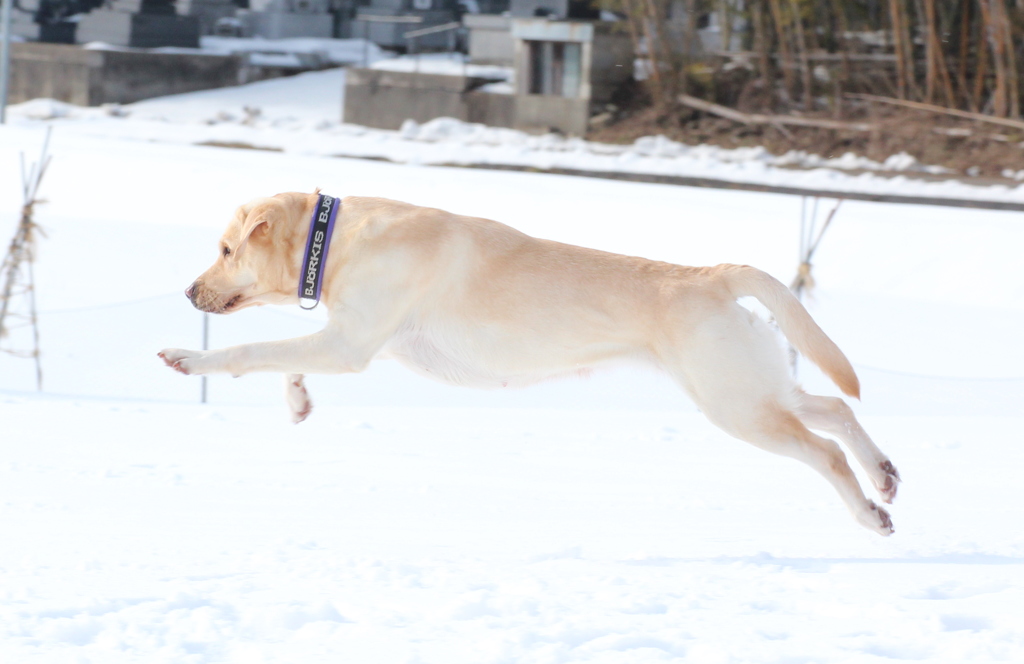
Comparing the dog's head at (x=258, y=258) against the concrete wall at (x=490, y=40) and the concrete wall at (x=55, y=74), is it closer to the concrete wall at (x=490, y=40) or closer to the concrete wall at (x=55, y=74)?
the concrete wall at (x=490, y=40)

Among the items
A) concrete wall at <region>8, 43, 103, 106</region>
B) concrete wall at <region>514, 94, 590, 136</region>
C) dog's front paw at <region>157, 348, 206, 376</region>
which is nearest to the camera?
dog's front paw at <region>157, 348, 206, 376</region>

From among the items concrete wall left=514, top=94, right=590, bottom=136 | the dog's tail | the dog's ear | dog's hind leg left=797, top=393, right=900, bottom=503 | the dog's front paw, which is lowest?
dog's hind leg left=797, top=393, right=900, bottom=503

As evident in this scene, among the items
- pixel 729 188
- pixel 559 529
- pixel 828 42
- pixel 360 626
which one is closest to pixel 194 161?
pixel 729 188

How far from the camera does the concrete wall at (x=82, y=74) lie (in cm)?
2000

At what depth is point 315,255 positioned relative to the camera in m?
4.28

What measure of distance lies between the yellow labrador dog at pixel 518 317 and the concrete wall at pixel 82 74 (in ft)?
56.2

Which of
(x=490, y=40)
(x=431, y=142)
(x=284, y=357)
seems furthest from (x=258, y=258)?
(x=490, y=40)

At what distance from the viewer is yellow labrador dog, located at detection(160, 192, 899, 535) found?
13.4 ft

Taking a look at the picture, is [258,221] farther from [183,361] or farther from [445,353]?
[445,353]

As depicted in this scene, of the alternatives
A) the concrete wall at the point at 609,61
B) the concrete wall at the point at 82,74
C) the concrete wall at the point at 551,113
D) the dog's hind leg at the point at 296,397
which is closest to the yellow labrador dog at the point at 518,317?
the dog's hind leg at the point at 296,397

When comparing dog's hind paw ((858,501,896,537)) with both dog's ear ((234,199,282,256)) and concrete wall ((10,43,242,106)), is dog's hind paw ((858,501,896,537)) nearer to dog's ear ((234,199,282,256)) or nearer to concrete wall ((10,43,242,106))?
dog's ear ((234,199,282,256))

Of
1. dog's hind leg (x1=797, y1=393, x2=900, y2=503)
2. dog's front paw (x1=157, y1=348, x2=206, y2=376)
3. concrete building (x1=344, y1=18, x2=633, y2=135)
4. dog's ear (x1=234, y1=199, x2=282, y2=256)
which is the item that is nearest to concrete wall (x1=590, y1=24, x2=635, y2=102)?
concrete building (x1=344, y1=18, x2=633, y2=135)

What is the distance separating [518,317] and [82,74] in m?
17.8

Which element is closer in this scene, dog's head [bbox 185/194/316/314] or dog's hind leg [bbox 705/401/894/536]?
dog's hind leg [bbox 705/401/894/536]
